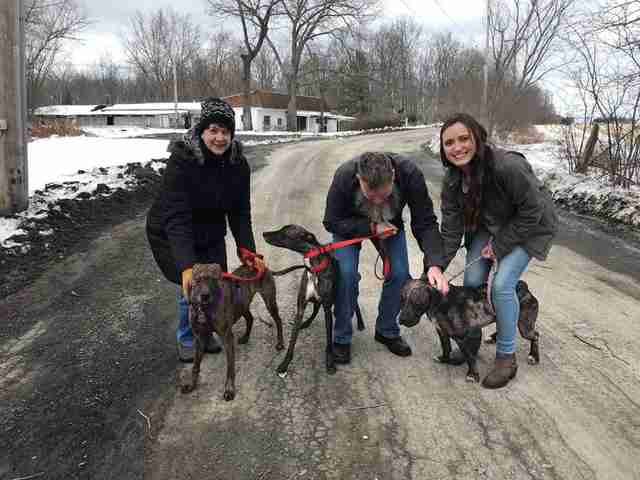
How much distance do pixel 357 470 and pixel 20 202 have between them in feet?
21.2

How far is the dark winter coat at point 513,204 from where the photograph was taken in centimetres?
338

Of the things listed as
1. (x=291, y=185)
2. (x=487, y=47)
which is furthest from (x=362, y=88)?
(x=291, y=185)

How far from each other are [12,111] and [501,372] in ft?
23.2

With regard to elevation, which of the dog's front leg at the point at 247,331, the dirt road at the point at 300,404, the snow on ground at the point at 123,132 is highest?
the snow on ground at the point at 123,132

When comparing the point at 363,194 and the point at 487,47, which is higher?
the point at 487,47

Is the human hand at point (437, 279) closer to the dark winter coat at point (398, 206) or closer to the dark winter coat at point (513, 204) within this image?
the dark winter coat at point (398, 206)

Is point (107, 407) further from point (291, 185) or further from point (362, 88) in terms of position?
point (362, 88)

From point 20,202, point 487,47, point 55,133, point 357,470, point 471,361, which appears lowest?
point 357,470

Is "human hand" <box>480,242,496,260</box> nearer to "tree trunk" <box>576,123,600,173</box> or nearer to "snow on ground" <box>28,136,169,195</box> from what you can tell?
"snow on ground" <box>28,136,169,195</box>

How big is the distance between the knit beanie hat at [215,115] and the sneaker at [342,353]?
1.86 m

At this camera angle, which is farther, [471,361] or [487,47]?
[487,47]

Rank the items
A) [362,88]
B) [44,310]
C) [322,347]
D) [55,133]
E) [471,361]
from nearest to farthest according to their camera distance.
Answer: [471,361], [322,347], [44,310], [55,133], [362,88]

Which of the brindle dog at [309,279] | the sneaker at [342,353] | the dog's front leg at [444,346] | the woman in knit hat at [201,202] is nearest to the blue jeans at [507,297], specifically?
the dog's front leg at [444,346]

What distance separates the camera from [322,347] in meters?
4.22
